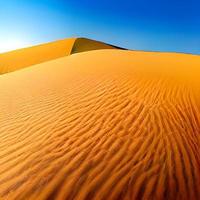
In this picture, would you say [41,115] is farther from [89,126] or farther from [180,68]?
[180,68]

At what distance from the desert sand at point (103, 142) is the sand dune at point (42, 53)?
2614 centimetres

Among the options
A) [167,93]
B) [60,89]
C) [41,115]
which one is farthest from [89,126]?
[60,89]

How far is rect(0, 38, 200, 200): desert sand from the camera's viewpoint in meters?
3.79

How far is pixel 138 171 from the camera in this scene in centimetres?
411

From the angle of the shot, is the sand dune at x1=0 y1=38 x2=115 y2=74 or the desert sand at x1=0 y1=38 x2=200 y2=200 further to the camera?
the sand dune at x1=0 y1=38 x2=115 y2=74

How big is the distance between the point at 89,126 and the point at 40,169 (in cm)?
176

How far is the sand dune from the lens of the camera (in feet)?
113

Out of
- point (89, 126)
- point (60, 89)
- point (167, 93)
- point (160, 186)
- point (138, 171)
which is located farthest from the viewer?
point (60, 89)

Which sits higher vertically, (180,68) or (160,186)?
(180,68)

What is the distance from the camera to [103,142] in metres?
5.05

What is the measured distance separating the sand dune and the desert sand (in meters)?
26.1

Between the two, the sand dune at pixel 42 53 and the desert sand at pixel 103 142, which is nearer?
the desert sand at pixel 103 142

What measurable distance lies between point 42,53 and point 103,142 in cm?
3442

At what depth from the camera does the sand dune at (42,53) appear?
34.5m
